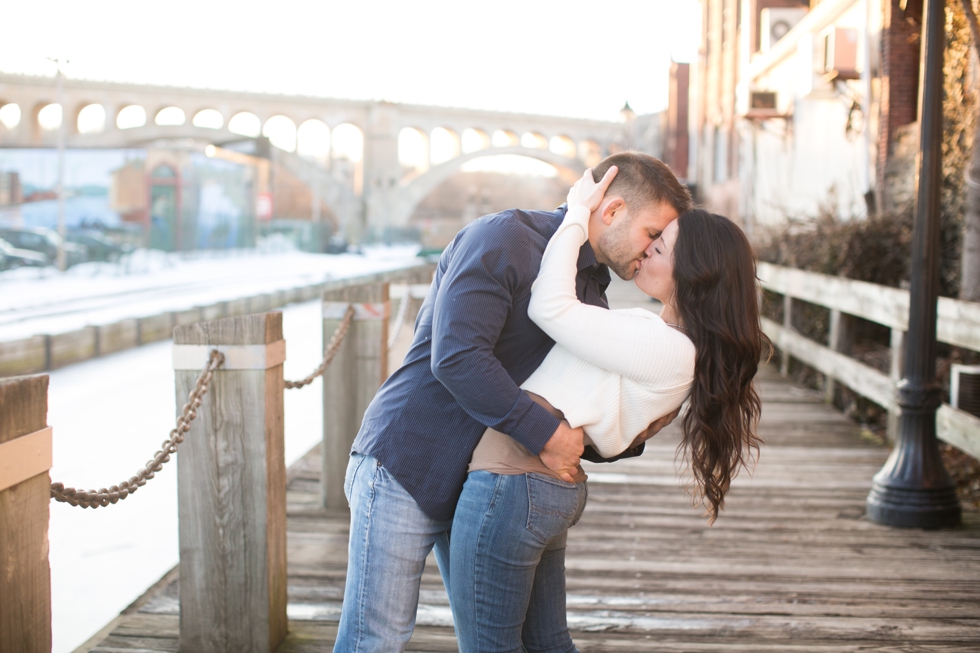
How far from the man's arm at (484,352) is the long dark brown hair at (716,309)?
28cm

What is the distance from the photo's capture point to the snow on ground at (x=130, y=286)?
1299cm

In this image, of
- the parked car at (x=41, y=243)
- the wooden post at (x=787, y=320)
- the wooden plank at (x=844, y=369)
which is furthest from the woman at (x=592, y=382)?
the parked car at (x=41, y=243)

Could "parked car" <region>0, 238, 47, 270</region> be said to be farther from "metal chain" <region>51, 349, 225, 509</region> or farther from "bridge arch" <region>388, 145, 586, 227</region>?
"bridge arch" <region>388, 145, 586, 227</region>

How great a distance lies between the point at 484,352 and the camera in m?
1.64

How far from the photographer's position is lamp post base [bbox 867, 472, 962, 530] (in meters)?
3.97

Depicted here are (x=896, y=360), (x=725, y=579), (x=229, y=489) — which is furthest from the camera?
(x=896, y=360)

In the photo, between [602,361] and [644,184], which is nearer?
[602,361]

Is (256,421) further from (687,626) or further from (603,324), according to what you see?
(687,626)

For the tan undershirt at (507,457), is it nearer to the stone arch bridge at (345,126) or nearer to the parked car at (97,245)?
the parked car at (97,245)

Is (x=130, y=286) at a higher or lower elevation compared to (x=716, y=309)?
lower

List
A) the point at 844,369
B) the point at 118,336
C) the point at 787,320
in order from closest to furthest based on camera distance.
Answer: the point at 844,369 < the point at 787,320 < the point at 118,336

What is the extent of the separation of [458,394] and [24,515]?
76cm

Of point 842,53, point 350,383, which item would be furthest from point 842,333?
point 842,53

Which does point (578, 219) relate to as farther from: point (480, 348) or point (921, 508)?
point (921, 508)
